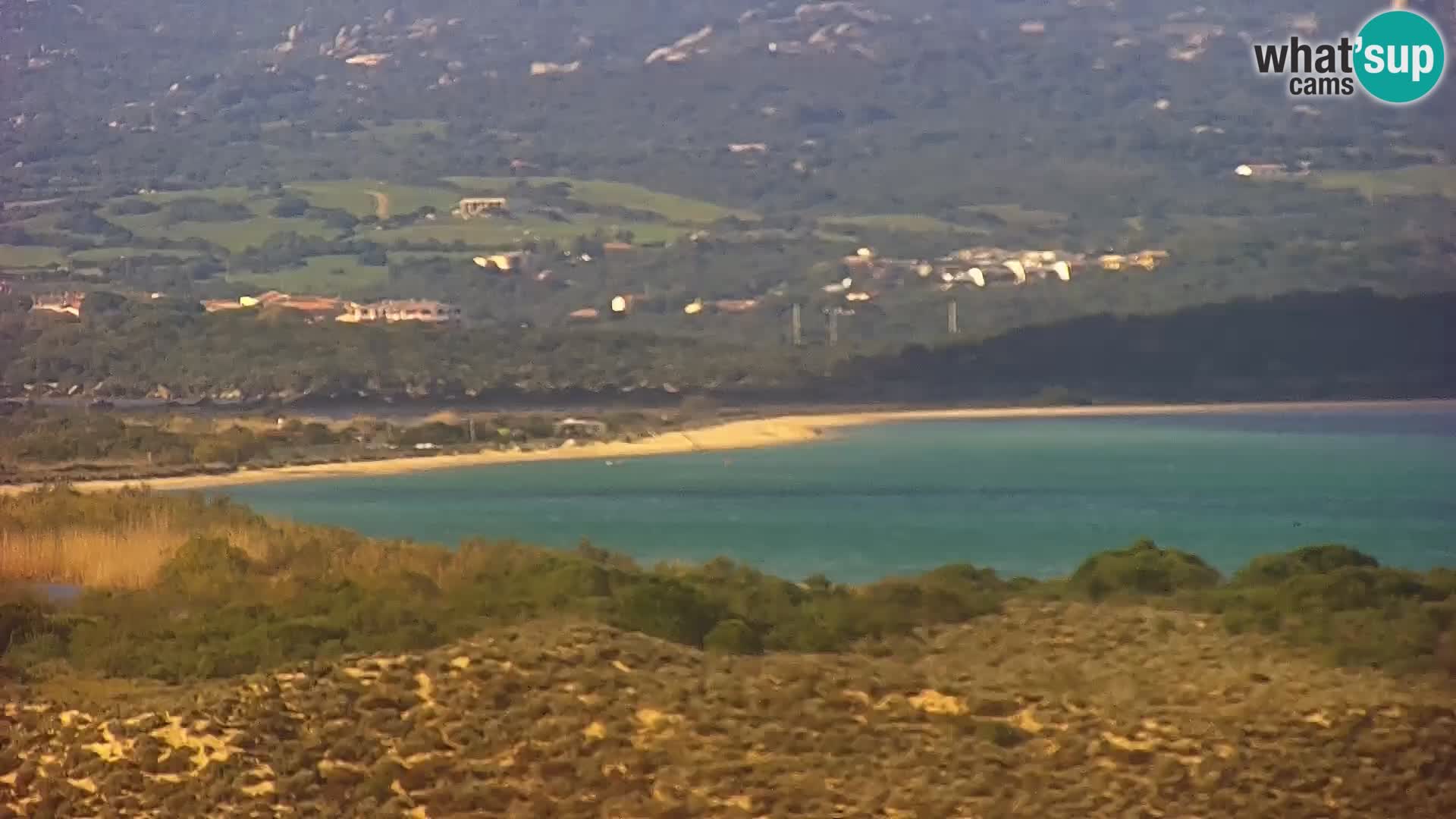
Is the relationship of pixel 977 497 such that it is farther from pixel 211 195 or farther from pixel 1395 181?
pixel 211 195

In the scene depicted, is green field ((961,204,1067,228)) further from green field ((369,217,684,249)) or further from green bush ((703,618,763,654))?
green bush ((703,618,763,654))

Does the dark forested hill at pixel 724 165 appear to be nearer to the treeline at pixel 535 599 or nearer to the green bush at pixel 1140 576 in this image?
the green bush at pixel 1140 576

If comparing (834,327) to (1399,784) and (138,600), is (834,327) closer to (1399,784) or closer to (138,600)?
(138,600)

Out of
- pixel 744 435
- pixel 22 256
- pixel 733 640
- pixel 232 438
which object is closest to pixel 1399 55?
pixel 733 640

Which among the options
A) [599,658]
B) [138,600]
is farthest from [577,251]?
[599,658]

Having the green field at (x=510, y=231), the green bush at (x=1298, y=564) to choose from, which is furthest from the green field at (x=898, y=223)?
the green bush at (x=1298, y=564)

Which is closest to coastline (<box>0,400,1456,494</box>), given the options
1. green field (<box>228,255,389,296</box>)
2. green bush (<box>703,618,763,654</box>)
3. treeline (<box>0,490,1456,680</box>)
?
green field (<box>228,255,389,296</box>)
